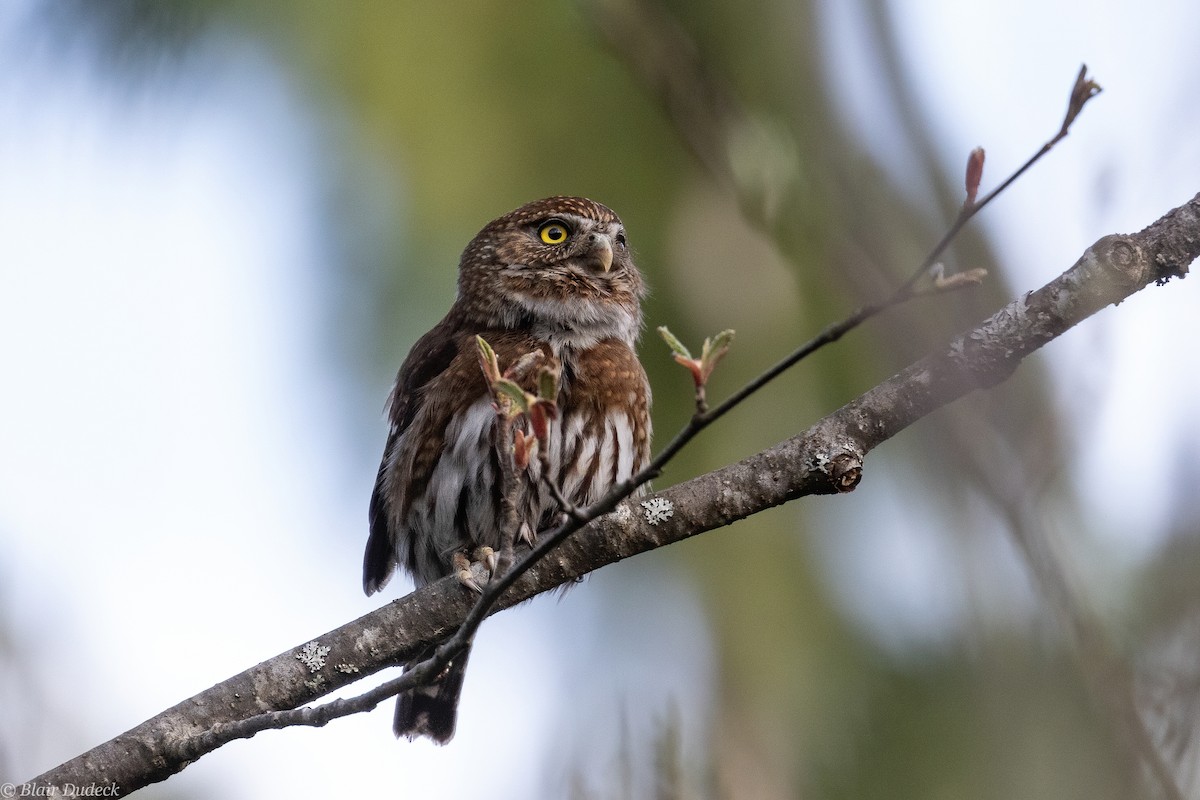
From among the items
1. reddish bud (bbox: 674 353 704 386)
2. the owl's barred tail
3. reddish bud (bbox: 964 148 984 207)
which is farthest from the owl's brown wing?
reddish bud (bbox: 964 148 984 207)

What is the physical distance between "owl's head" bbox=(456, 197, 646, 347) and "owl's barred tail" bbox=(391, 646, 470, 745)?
1502 mm

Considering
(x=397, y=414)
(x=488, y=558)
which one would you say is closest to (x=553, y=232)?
(x=397, y=414)

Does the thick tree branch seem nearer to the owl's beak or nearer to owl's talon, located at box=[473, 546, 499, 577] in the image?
owl's talon, located at box=[473, 546, 499, 577]

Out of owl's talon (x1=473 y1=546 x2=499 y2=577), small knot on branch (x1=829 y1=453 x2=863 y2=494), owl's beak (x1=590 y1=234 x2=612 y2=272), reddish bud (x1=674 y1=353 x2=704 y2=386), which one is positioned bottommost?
small knot on branch (x1=829 y1=453 x2=863 y2=494)

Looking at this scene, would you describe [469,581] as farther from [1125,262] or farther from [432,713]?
[1125,262]

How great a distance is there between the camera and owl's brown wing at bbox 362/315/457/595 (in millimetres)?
4992

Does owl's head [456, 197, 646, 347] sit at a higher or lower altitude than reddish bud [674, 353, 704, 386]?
higher

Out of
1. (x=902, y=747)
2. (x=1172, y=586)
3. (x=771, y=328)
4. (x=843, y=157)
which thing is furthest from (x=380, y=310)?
(x=1172, y=586)

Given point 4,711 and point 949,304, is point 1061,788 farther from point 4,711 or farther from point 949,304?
point 4,711

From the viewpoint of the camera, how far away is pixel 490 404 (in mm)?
4145

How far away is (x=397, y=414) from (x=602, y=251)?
3.70ft

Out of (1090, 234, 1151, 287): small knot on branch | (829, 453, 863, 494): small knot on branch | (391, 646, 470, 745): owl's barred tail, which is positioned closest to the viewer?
(1090, 234, 1151, 287): small knot on branch

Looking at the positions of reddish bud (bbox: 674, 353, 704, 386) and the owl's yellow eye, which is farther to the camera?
the owl's yellow eye

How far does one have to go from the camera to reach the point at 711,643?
7.89 metres
